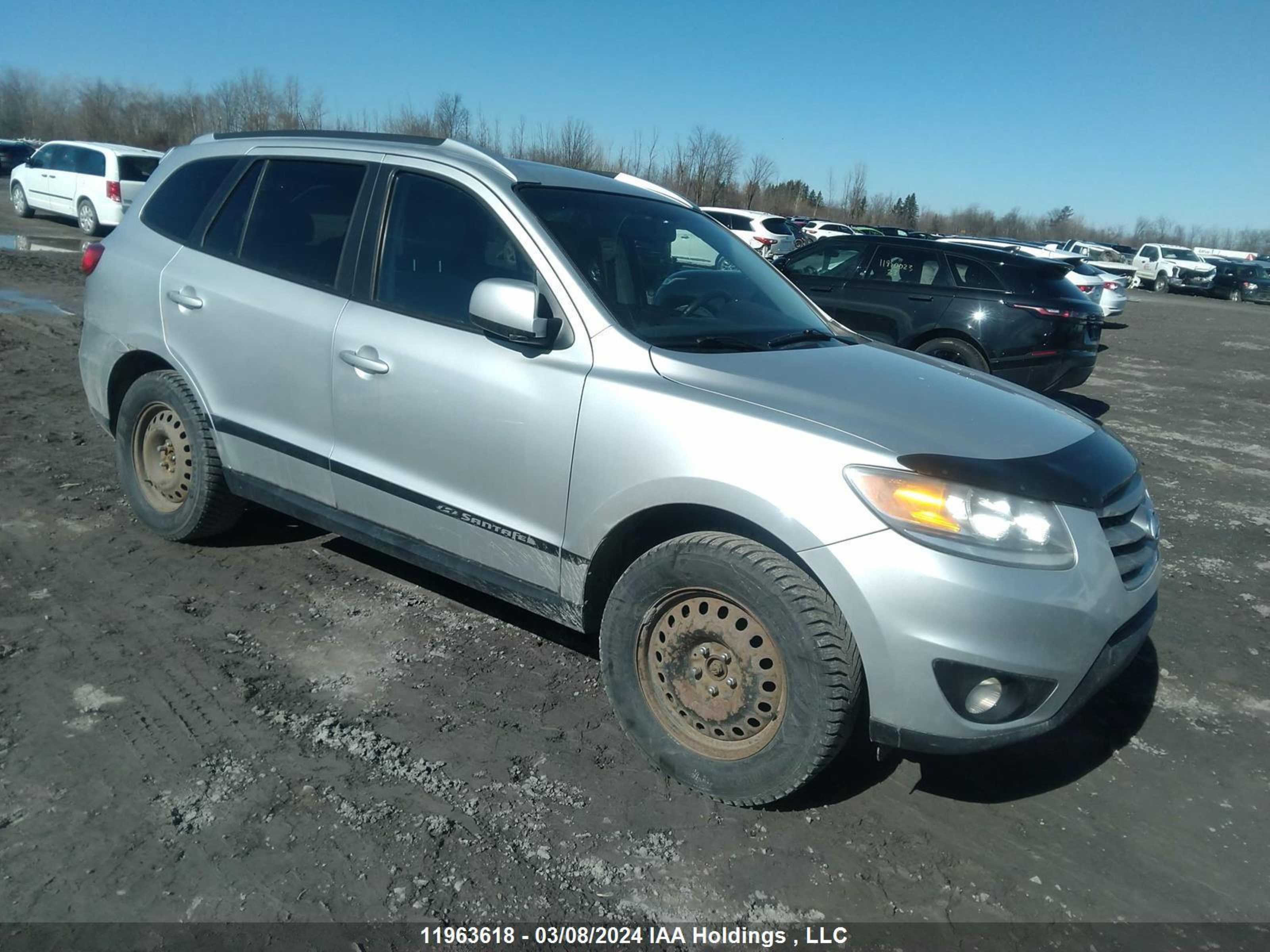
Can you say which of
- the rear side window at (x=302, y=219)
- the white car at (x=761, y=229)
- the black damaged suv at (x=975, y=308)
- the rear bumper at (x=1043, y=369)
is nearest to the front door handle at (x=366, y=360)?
the rear side window at (x=302, y=219)

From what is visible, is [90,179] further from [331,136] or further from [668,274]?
[668,274]

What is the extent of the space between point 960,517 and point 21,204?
86.6 ft

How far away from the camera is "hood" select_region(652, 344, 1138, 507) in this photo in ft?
8.74

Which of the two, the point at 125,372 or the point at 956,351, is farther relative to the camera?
the point at 956,351

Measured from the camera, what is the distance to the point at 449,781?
2.94m

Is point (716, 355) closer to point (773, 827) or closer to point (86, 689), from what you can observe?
point (773, 827)

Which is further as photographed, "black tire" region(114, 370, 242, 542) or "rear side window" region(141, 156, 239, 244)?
"rear side window" region(141, 156, 239, 244)

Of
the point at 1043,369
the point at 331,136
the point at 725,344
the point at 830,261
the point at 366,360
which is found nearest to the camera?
the point at 725,344

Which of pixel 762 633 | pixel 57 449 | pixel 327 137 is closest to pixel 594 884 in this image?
pixel 762 633

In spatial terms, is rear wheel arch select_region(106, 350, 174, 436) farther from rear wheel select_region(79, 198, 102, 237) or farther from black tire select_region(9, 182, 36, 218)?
black tire select_region(9, 182, 36, 218)

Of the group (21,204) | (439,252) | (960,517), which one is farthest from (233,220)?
(21,204)

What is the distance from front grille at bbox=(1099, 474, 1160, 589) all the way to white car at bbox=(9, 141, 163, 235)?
771 inches

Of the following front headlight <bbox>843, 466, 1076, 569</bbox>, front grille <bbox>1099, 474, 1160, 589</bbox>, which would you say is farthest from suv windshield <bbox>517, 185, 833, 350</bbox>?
front grille <bbox>1099, 474, 1160, 589</bbox>

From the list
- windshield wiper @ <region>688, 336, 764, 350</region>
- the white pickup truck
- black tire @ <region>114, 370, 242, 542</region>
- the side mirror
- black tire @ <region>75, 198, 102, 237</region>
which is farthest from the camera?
the white pickup truck
